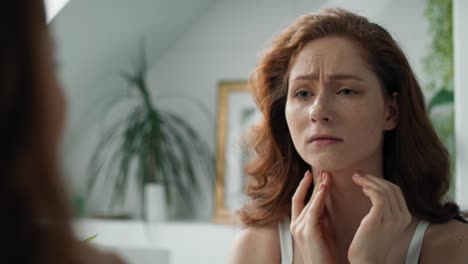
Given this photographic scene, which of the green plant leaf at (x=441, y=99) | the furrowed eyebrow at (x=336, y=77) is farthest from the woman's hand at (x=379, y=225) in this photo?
the green plant leaf at (x=441, y=99)

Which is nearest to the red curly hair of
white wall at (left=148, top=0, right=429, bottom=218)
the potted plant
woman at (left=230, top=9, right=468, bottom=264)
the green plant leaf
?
woman at (left=230, top=9, right=468, bottom=264)

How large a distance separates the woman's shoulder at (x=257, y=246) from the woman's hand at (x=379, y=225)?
0.23m

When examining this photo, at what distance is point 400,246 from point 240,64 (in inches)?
76.1

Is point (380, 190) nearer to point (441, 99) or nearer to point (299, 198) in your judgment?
point (299, 198)

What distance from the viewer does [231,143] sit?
2.99 m

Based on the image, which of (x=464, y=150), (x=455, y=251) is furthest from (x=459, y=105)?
(x=455, y=251)

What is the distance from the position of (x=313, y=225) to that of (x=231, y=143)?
1.85 m

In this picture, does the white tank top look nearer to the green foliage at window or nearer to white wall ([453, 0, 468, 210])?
white wall ([453, 0, 468, 210])

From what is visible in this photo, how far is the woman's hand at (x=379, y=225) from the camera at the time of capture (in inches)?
42.9

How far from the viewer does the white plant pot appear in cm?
286

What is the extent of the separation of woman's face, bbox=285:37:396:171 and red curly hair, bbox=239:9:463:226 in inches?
1.5

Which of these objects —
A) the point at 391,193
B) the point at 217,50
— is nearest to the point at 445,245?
the point at 391,193

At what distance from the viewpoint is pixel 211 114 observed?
3064mm

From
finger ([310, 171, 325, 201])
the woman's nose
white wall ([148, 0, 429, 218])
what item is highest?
white wall ([148, 0, 429, 218])
